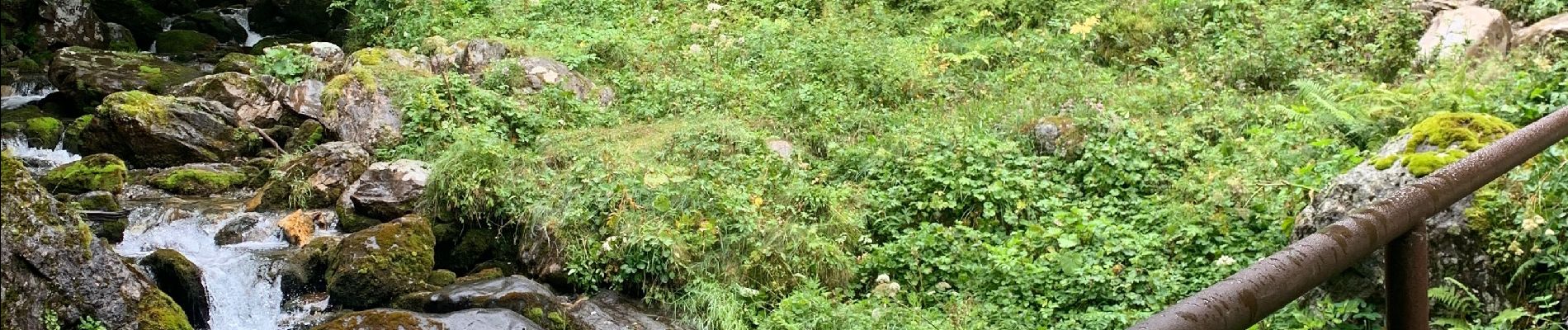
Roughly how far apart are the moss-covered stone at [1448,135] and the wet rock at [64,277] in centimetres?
730

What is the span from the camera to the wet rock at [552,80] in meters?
11.3

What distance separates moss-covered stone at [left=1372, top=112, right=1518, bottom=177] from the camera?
617 cm

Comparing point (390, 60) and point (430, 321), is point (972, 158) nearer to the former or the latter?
point (430, 321)

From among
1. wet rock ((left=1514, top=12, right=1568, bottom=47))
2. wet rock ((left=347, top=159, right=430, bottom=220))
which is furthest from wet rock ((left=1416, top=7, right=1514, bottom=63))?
wet rock ((left=347, top=159, right=430, bottom=220))

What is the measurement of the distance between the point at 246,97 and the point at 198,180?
1.69 metres

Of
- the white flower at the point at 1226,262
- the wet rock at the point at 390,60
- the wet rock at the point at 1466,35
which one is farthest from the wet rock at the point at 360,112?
the wet rock at the point at 1466,35

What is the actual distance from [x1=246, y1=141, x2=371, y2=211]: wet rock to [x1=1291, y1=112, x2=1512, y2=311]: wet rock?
7.29 metres

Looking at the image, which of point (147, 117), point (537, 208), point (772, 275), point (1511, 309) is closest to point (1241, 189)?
point (1511, 309)

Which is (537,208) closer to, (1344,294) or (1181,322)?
(1344,294)

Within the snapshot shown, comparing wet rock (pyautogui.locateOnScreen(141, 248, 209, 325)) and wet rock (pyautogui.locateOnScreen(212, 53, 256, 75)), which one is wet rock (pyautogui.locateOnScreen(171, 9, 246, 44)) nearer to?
wet rock (pyautogui.locateOnScreen(212, 53, 256, 75))

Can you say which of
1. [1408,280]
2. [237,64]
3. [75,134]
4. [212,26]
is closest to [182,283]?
[75,134]

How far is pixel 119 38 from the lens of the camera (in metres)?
14.3

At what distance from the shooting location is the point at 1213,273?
6848 millimetres

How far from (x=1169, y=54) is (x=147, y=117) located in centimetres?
991
